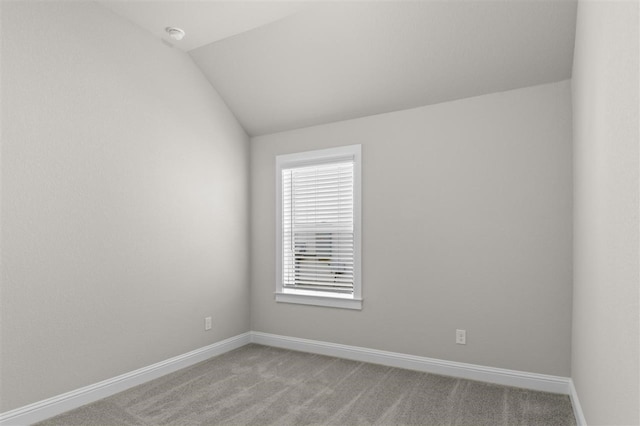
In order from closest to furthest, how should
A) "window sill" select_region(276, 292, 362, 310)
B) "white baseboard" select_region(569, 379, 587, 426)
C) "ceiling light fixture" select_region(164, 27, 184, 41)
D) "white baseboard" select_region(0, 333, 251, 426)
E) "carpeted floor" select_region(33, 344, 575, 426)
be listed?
"white baseboard" select_region(569, 379, 587, 426) → "white baseboard" select_region(0, 333, 251, 426) → "carpeted floor" select_region(33, 344, 575, 426) → "ceiling light fixture" select_region(164, 27, 184, 41) → "window sill" select_region(276, 292, 362, 310)

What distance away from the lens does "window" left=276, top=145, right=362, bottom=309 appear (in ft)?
12.7

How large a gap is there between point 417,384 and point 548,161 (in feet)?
6.70

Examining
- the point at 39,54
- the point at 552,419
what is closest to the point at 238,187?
the point at 39,54

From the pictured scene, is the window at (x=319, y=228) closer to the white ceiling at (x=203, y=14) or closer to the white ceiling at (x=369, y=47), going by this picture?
the white ceiling at (x=369, y=47)

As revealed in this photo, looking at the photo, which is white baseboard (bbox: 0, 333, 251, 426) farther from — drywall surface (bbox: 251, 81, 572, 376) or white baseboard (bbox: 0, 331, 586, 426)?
drywall surface (bbox: 251, 81, 572, 376)

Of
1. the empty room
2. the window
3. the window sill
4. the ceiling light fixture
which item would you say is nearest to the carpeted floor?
the empty room

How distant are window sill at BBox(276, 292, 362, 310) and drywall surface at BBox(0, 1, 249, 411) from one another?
63 centimetres

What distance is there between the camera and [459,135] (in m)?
3.33

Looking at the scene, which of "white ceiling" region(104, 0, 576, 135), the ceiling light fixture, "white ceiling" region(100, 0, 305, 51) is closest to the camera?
"white ceiling" region(104, 0, 576, 135)

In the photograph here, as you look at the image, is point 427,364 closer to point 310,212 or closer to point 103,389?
point 310,212

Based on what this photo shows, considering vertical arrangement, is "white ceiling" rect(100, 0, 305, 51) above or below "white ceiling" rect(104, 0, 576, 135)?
above

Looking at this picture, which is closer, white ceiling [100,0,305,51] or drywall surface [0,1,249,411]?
drywall surface [0,1,249,411]

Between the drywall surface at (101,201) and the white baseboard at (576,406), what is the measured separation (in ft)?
10.1

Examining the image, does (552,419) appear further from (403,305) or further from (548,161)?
(548,161)
